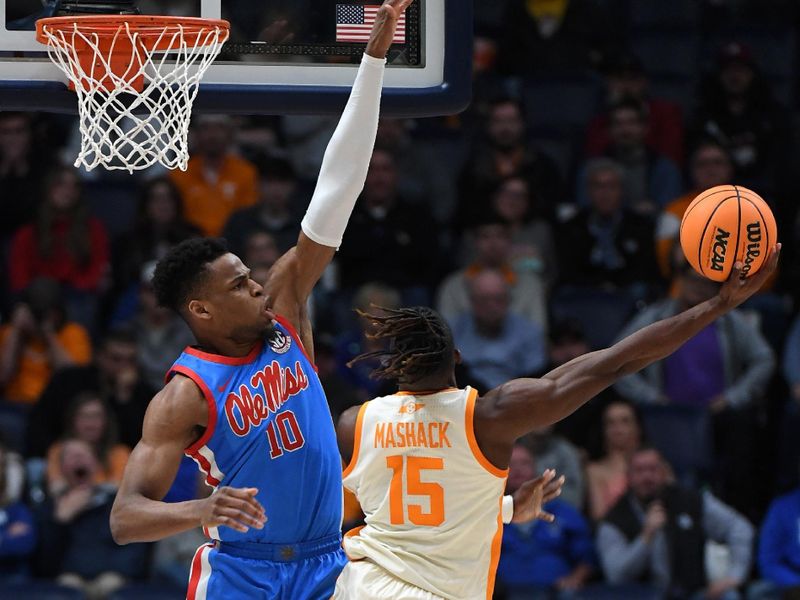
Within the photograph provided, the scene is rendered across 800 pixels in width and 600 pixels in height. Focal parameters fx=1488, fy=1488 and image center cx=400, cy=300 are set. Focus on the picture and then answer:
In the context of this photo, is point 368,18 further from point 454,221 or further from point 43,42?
point 454,221

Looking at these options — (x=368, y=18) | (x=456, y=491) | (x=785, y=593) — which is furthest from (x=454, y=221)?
(x=456, y=491)

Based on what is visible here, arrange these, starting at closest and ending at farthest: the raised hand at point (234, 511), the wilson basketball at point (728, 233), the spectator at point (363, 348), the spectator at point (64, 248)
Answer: the raised hand at point (234, 511)
the wilson basketball at point (728, 233)
the spectator at point (363, 348)
the spectator at point (64, 248)

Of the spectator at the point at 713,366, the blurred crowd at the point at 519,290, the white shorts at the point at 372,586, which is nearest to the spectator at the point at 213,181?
the blurred crowd at the point at 519,290

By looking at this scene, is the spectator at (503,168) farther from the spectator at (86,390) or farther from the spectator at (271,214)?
the spectator at (86,390)

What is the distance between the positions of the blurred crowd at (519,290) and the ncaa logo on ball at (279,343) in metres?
3.41

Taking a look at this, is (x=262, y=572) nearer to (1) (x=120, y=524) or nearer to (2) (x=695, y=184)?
(1) (x=120, y=524)

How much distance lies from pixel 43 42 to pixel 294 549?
194 cm

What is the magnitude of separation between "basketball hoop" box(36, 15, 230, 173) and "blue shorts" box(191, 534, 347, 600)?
129 centimetres

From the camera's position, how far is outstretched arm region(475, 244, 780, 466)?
14.3ft

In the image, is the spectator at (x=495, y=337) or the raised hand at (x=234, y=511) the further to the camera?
the spectator at (x=495, y=337)

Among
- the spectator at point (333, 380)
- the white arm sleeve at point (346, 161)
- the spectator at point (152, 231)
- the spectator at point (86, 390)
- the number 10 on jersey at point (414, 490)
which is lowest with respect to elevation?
the spectator at point (86, 390)

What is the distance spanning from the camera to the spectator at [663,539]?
8.22 metres

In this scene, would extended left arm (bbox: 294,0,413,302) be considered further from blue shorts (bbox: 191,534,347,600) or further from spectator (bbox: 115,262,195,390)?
→ spectator (bbox: 115,262,195,390)

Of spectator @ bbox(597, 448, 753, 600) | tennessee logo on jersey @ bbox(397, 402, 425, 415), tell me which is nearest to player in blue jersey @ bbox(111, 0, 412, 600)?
tennessee logo on jersey @ bbox(397, 402, 425, 415)
